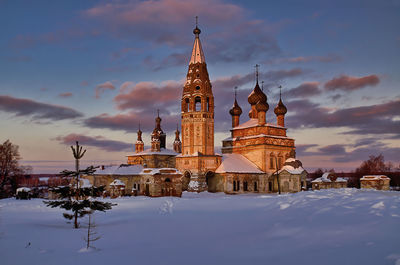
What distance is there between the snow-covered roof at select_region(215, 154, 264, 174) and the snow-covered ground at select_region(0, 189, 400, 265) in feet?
97.2

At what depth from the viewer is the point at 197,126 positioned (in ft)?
169

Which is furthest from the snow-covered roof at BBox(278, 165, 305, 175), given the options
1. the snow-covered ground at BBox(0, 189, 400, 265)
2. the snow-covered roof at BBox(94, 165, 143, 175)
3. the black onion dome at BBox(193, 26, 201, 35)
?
the snow-covered ground at BBox(0, 189, 400, 265)

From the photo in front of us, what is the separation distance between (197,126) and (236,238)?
37190 mm

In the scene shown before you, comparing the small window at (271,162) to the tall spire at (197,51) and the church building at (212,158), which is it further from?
the tall spire at (197,51)

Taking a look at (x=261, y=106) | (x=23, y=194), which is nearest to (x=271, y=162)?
(x=261, y=106)

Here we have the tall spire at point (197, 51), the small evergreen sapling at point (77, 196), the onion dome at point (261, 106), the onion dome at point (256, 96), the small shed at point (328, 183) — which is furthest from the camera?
the onion dome at point (256, 96)

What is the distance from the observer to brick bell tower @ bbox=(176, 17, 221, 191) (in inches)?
1988

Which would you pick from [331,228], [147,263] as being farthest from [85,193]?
[331,228]

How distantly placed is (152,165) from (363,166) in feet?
227

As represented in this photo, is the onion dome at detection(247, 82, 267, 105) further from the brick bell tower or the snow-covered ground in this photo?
the snow-covered ground

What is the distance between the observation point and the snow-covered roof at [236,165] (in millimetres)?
→ 50344

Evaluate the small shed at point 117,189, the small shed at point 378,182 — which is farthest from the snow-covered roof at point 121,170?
the small shed at point 378,182

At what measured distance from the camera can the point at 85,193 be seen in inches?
729

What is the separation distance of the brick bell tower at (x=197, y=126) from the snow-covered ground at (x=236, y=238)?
2978cm
